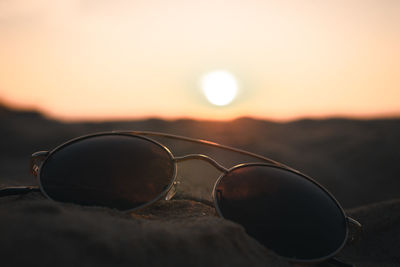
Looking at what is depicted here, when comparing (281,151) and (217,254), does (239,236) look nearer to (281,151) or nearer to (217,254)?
(217,254)

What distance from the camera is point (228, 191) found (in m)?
1.08

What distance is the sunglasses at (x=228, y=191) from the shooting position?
916 mm

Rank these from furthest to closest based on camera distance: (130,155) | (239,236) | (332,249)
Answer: (130,155) < (332,249) < (239,236)

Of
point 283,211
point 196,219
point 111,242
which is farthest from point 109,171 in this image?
point 283,211

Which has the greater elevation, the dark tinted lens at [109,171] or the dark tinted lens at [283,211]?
the dark tinted lens at [109,171]

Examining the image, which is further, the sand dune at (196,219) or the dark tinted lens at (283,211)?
the dark tinted lens at (283,211)

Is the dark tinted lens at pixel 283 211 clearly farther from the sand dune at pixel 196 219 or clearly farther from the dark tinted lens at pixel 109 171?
the dark tinted lens at pixel 109 171

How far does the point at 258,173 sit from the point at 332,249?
0.35 metres

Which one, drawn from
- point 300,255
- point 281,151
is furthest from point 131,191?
point 281,151

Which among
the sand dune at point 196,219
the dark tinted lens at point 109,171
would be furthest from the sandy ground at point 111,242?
the dark tinted lens at point 109,171

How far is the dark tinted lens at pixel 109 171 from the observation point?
0.98m

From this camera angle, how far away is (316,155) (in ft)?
10.7

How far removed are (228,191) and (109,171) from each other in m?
0.43

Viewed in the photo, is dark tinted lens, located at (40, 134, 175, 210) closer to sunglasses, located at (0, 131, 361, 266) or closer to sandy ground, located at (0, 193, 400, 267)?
sunglasses, located at (0, 131, 361, 266)
